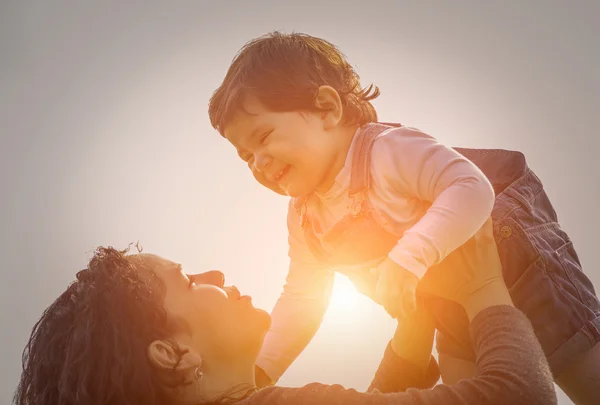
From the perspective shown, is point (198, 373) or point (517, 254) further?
point (517, 254)

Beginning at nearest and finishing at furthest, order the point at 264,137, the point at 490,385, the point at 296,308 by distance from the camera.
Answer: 1. the point at 490,385
2. the point at 264,137
3. the point at 296,308

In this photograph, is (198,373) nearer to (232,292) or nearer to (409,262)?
→ (232,292)

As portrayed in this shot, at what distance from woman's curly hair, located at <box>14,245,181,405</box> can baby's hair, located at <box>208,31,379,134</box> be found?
387mm

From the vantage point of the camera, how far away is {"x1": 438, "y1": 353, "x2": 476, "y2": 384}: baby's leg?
3.10 ft

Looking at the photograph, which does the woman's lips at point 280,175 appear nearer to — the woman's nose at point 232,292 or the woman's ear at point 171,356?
the woman's nose at point 232,292

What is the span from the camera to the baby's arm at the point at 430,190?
0.75 meters

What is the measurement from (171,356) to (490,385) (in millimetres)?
457

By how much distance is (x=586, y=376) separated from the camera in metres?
0.86

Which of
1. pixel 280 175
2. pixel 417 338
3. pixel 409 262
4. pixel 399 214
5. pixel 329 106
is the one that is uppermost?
pixel 329 106

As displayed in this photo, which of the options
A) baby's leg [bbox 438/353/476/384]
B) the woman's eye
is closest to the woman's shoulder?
baby's leg [bbox 438/353/476/384]

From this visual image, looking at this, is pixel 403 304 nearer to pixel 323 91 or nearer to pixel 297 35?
pixel 323 91

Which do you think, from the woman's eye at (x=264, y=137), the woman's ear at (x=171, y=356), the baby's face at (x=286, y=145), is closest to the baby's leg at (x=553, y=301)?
the baby's face at (x=286, y=145)

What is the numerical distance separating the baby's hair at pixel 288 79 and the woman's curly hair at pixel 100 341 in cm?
39

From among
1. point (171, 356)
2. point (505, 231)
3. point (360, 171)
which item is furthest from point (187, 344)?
point (505, 231)
